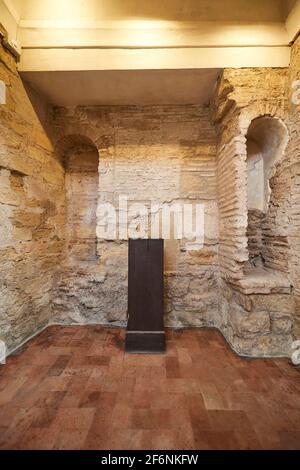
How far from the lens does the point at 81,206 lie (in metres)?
3.76

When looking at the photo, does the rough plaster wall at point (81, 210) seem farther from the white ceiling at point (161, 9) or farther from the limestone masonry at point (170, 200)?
the white ceiling at point (161, 9)

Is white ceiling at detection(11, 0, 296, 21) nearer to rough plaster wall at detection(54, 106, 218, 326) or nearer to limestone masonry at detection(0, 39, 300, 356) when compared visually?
limestone masonry at detection(0, 39, 300, 356)

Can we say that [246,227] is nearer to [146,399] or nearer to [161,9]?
[146,399]

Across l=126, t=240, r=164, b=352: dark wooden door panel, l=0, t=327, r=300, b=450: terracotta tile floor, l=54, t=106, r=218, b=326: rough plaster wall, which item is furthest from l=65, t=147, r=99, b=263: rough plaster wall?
l=0, t=327, r=300, b=450: terracotta tile floor

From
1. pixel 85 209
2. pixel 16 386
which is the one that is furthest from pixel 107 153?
pixel 16 386

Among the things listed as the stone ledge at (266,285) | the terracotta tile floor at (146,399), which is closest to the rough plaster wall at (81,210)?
the terracotta tile floor at (146,399)

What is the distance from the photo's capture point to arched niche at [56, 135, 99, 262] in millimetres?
3750

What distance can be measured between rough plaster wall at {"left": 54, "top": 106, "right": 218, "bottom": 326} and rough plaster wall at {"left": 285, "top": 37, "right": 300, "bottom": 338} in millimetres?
1022

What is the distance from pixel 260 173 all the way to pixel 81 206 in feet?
8.85

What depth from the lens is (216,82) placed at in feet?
9.42

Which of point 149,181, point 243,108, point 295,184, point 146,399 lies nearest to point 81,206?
point 149,181
